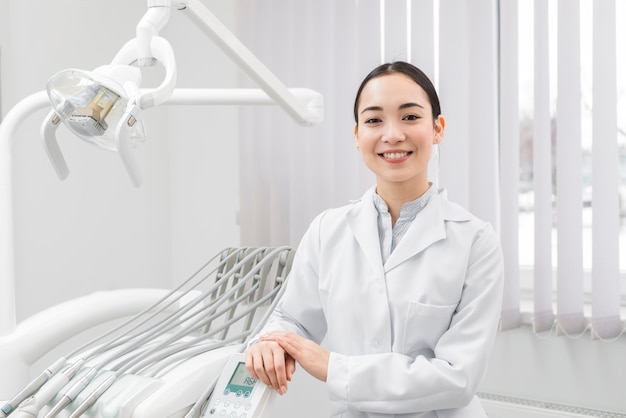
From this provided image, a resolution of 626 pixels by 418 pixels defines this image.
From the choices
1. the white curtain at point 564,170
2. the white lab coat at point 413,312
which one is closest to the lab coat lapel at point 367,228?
the white lab coat at point 413,312

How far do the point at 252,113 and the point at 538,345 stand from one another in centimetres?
128

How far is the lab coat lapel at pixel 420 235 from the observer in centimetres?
124

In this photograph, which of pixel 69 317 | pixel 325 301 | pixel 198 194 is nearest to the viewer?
pixel 325 301

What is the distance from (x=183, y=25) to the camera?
2879 mm

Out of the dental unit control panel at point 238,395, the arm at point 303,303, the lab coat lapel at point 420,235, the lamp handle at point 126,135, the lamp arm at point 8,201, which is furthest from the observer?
the lamp arm at point 8,201

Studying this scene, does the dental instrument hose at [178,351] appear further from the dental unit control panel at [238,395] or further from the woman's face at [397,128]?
the woman's face at [397,128]

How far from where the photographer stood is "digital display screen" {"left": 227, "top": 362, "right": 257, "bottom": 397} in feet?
3.85

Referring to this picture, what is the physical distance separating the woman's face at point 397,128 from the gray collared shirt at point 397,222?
0.21 feet

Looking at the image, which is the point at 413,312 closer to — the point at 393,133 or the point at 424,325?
the point at 424,325

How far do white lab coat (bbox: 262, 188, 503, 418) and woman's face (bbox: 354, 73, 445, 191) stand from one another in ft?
0.34

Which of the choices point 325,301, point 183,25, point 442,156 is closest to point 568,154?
point 442,156

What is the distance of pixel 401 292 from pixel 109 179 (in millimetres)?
1715

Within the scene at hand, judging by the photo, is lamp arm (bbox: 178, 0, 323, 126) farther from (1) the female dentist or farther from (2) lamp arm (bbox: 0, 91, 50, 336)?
(2) lamp arm (bbox: 0, 91, 50, 336)

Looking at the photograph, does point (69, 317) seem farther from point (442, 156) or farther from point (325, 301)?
point (442, 156)
